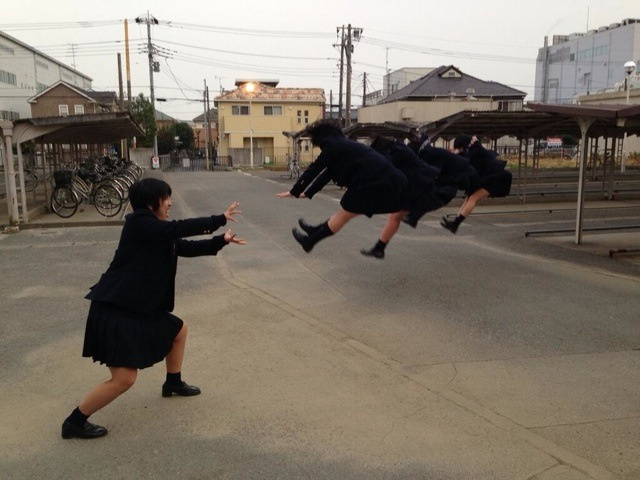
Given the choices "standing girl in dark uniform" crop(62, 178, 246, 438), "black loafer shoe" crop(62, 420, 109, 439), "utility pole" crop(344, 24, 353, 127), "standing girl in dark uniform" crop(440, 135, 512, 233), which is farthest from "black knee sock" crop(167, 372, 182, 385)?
"utility pole" crop(344, 24, 353, 127)

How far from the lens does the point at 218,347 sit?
5.39 meters

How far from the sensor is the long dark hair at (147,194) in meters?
3.61

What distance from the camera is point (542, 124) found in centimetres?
1748

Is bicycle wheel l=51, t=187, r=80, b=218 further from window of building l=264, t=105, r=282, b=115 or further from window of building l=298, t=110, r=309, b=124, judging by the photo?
window of building l=298, t=110, r=309, b=124

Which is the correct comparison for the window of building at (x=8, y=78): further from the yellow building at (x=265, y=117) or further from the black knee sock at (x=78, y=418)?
the black knee sock at (x=78, y=418)

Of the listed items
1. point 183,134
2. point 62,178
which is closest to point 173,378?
point 62,178

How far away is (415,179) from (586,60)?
74396 mm

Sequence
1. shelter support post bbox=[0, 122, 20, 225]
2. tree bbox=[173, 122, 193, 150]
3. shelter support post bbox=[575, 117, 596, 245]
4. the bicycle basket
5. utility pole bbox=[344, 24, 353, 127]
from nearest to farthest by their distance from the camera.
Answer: shelter support post bbox=[575, 117, 596, 245] < shelter support post bbox=[0, 122, 20, 225] < the bicycle basket < utility pole bbox=[344, 24, 353, 127] < tree bbox=[173, 122, 193, 150]

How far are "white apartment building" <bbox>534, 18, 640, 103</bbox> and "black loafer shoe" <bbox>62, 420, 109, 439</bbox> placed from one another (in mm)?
63226

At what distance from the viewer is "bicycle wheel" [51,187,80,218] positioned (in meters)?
15.1

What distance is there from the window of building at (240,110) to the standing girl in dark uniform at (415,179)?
48073mm

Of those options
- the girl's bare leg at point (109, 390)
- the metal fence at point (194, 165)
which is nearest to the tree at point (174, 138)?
the metal fence at point (194, 165)

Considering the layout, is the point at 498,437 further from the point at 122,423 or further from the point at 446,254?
the point at 446,254

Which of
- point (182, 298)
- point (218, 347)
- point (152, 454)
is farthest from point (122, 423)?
point (182, 298)
